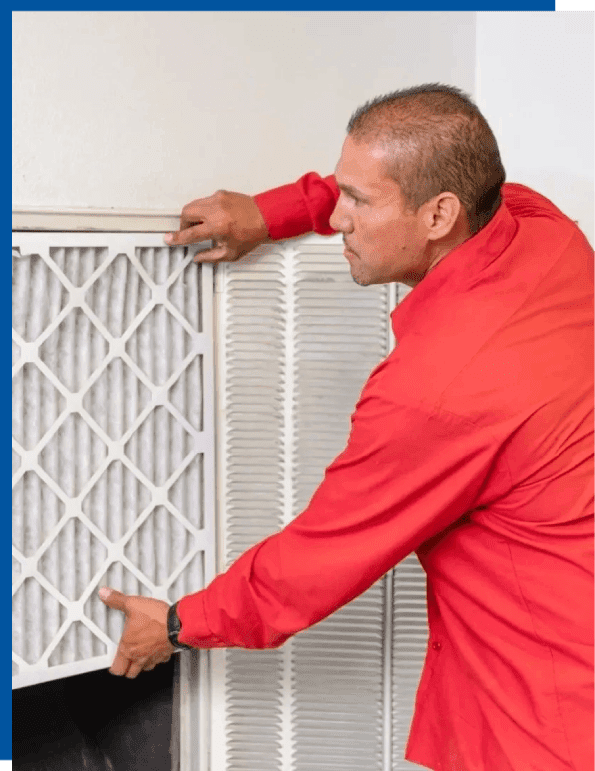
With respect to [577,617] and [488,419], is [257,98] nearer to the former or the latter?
[488,419]

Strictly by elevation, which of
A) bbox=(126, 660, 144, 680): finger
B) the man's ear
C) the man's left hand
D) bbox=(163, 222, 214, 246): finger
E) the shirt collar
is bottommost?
bbox=(126, 660, 144, 680): finger

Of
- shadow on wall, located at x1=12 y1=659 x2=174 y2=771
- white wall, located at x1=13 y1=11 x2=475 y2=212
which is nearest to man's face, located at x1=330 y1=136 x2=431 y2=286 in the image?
white wall, located at x1=13 y1=11 x2=475 y2=212

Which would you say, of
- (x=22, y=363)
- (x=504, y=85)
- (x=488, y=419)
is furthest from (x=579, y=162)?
(x=22, y=363)

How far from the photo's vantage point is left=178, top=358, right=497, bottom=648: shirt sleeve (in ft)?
3.74

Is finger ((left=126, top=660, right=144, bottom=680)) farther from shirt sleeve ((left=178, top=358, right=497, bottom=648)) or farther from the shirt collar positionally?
the shirt collar

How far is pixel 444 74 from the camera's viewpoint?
172cm

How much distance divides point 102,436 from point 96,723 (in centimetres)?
62

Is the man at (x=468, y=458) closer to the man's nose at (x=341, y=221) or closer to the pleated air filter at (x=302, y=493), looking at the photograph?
the man's nose at (x=341, y=221)

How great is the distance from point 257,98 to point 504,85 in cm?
54

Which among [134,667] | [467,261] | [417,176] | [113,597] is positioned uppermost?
[417,176]

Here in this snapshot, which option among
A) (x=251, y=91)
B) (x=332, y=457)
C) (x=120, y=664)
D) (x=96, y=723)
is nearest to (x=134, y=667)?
(x=120, y=664)

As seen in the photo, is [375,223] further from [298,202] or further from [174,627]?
[174,627]

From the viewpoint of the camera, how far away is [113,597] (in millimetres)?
1515

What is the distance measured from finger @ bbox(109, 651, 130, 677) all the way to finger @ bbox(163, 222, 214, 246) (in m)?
0.71
